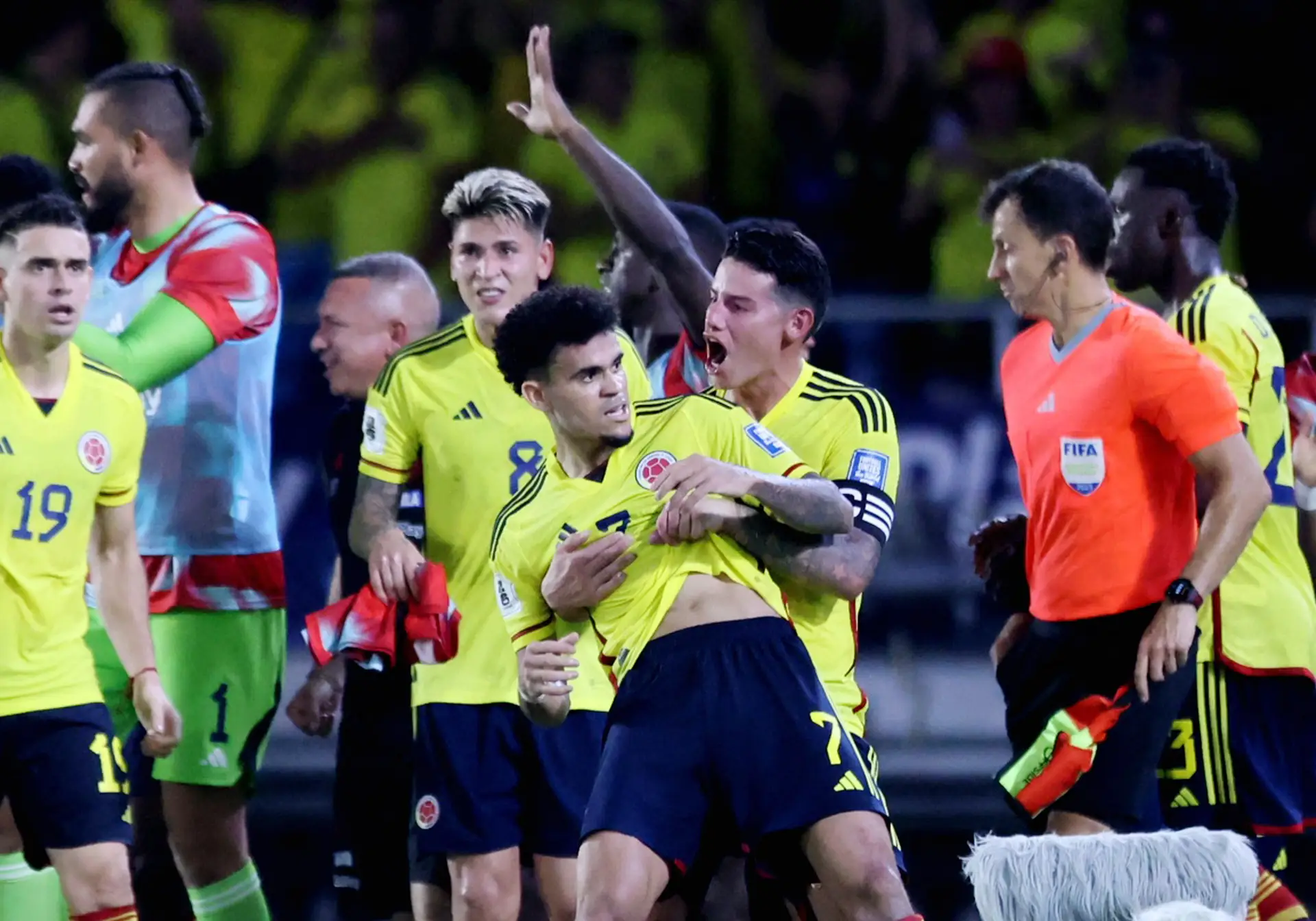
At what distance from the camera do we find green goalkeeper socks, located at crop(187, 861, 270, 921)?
5.37m

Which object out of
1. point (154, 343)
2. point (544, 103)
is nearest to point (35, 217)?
point (154, 343)

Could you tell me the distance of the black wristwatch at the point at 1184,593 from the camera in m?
4.30

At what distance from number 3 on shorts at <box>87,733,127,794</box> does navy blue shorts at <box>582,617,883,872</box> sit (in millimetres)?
1312

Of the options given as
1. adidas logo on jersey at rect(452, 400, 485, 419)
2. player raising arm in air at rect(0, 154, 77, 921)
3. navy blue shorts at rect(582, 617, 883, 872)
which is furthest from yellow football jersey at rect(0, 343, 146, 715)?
navy blue shorts at rect(582, 617, 883, 872)

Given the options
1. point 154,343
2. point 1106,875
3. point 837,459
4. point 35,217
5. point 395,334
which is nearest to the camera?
point 1106,875

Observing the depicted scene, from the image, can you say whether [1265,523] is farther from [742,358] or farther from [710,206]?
[710,206]

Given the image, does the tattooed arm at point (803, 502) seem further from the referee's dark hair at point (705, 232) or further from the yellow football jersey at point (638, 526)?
the referee's dark hair at point (705, 232)

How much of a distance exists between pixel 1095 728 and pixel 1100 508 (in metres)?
0.48

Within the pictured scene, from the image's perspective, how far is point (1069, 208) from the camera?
4.56 m

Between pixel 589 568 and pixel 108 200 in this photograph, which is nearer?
pixel 589 568

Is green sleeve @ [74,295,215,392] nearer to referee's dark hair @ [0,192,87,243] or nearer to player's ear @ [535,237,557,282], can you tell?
referee's dark hair @ [0,192,87,243]

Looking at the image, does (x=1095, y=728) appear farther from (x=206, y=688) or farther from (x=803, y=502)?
(x=206, y=688)

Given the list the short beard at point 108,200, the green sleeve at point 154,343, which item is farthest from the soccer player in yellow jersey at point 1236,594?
the short beard at point 108,200

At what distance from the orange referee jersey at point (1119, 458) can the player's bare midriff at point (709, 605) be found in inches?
37.1
